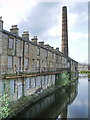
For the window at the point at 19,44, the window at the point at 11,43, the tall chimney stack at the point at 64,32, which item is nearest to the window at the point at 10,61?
the window at the point at 11,43

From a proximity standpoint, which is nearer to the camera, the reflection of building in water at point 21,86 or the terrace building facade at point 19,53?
the reflection of building in water at point 21,86

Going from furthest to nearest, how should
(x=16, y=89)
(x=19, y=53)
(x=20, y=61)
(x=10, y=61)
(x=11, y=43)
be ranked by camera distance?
(x=20, y=61) → (x=19, y=53) → (x=11, y=43) → (x=16, y=89) → (x=10, y=61)

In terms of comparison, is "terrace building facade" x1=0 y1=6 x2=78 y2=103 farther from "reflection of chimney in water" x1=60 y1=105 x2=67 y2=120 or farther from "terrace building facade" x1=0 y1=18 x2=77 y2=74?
"reflection of chimney in water" x1=60 y1=105 x2=67 y2=120

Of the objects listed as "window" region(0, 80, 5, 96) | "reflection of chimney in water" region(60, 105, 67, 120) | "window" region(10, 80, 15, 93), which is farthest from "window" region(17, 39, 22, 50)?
"reflection of chimney in water" region(60, 105, 67, 120)

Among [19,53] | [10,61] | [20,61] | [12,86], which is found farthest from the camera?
[20,61]

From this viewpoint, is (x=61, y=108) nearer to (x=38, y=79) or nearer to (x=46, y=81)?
(x=38, y=79)

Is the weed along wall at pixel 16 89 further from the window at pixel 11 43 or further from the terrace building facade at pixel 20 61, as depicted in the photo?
the window at pixel 11 43

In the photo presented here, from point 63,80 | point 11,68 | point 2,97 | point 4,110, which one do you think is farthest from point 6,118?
point 63,80

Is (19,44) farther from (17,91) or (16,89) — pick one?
(17,91)

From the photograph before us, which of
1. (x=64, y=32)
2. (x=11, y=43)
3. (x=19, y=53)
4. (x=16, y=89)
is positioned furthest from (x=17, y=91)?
(x=64, y=32)

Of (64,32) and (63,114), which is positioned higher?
(64,32)

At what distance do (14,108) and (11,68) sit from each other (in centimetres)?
486

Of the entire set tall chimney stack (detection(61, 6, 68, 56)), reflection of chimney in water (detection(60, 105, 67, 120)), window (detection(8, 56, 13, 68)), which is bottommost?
Result: reflection of chimney in water (detection(60, 105, 67, 120))

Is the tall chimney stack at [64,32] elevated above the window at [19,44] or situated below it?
above
